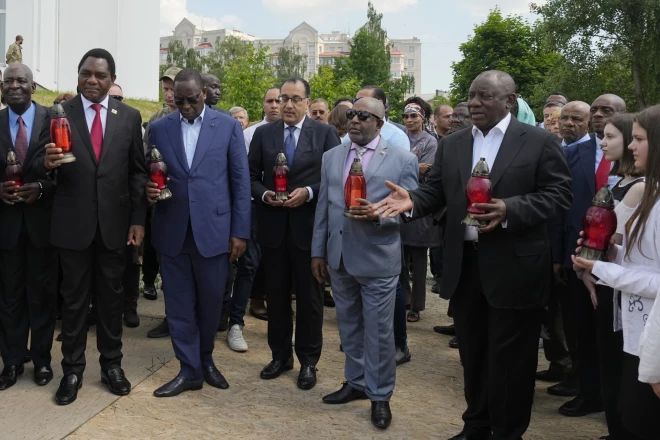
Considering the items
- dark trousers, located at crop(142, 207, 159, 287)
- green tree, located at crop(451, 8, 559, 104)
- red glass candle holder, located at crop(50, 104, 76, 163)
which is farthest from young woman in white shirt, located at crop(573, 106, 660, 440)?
green tree, located at crop(451, 8, 559, 104)

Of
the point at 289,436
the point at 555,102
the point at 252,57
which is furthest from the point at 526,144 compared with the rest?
the point at 252,57

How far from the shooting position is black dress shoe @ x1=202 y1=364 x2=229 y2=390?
594 centimetres

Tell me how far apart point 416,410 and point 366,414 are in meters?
0.43

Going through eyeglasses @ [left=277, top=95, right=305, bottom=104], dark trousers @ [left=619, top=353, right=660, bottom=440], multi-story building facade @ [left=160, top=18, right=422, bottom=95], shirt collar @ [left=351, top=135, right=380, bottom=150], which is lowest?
dark trousers @ [left=619, top=353, right=660, bottom=440]

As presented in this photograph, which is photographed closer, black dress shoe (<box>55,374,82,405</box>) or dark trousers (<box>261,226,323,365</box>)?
black dress shoe (<box>55,374,82,405</box>)

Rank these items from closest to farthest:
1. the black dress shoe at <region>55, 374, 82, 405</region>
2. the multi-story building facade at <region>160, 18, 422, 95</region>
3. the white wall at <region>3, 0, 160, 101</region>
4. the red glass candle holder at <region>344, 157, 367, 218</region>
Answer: the red glass candle holder at <region>344, 157, 367, 218</region> → the black dress shoe at <region>55, 374, 82, 405</region> → the white wall at <region>3, 0, 160, 101</region> → the multi-story building facade at <region>160, 18, 422, 95</region>

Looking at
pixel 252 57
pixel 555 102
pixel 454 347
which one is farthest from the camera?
pixel 252 57

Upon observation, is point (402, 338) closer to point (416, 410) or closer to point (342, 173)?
point (416, 410)

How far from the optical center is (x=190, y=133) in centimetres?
583

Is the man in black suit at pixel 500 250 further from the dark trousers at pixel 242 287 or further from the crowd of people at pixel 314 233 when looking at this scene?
the dark trousers at pixel 242 287

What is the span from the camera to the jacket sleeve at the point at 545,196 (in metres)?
4.30

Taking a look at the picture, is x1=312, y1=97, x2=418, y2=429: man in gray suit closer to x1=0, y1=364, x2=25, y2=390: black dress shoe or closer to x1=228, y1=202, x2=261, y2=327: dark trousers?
x1=228, y1=202, x2=261, y2=327: dark trousers

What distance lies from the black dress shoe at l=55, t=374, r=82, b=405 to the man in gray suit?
2.14 meters

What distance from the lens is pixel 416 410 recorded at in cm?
560
